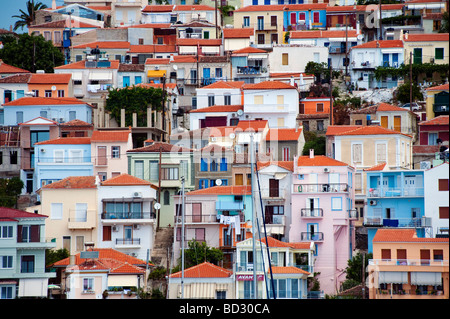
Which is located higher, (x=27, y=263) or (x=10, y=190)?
(x=10, y=190)

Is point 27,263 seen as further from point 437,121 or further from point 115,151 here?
point 437,121

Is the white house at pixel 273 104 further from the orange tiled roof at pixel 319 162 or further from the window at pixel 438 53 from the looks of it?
the window at pixel 438 53

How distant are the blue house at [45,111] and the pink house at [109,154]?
6.40 m

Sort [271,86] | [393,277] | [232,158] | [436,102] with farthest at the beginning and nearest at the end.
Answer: [271,86]
[436,102]
[232,158]
[393,277]

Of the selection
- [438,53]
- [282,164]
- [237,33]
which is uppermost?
[237,33]

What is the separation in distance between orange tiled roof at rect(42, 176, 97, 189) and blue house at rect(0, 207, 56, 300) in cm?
462

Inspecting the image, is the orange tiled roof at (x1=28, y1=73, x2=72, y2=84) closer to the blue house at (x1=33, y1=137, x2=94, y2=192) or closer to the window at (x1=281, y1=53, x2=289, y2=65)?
the blue house at (x1=33, y1=137, x2=94, y2=192)

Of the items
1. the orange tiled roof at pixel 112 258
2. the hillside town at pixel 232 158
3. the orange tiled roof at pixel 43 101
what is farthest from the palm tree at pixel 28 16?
the orange tiled roof at pixel 112 258

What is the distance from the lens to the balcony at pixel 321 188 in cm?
3578

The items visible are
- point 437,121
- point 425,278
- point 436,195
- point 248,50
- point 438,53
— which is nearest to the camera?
point 425,278

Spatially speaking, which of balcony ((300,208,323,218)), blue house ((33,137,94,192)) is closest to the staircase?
balcony ((300,208,323,218))

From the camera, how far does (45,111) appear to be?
47.3 meters

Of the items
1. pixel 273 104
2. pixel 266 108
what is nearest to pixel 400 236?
pixel 266 108

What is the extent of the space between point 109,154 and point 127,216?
5593mm
